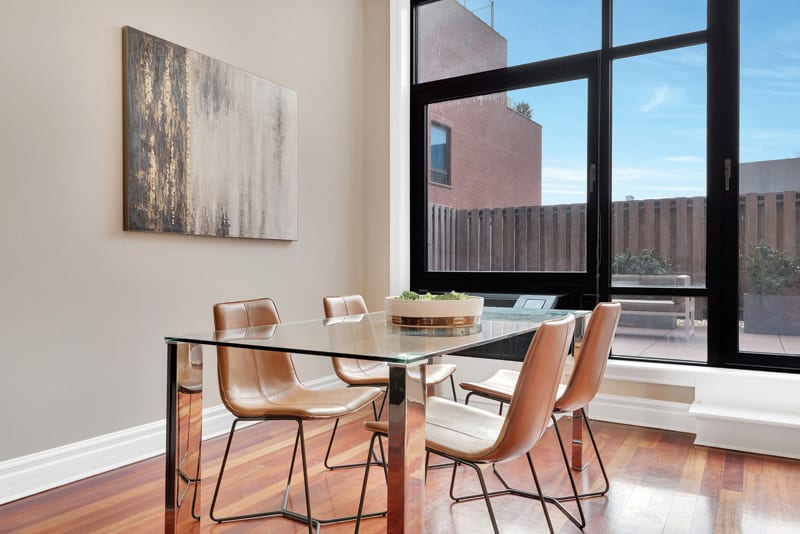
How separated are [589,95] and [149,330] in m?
2.99

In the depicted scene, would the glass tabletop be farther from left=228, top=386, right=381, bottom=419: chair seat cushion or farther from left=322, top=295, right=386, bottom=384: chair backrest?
left=322, top=295, right=386, bottom=384: chair backrest

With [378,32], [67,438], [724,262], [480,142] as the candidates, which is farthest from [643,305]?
[67,438]

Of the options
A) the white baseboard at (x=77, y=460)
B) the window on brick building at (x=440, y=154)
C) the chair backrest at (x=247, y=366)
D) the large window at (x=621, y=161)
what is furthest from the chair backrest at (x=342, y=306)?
the window on brick building at (x=440, y=154)

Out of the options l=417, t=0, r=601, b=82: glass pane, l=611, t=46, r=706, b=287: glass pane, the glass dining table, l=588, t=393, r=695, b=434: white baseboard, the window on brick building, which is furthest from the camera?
the window on brick building

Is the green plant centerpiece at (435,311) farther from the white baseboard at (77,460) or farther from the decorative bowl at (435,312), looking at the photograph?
the white baseboard at (77,460)

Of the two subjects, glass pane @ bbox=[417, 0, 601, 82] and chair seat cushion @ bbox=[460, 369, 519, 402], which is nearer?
chair seat cushion @ bbox=[460, 369, 519, 402]

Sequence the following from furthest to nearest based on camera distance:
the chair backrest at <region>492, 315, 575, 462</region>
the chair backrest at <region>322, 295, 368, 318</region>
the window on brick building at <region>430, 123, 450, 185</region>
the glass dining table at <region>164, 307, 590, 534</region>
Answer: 1. the window on brick building at <region>430, 123, 450, 185</region>
2. the chair backrest at <region>322, 295, 368, 318</region>
3. the chair backrest at <region>492, 315, 575, 462</region>
4. the glass dining table at <region>164, 307, 590, 534</region>

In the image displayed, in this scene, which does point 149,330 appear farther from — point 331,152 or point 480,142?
point 480,142

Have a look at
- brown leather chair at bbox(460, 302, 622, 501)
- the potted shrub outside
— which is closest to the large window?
the potted shrub outside

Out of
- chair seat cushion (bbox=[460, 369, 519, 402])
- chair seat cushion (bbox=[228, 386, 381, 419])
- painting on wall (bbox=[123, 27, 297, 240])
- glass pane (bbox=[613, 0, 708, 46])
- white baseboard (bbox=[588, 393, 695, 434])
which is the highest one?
glass pane (bbox=[613, 0, 708, 46])

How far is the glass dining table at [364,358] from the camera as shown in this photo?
4.73ft

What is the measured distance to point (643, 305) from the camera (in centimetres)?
364

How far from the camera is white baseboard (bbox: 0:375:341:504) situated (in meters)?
2.35

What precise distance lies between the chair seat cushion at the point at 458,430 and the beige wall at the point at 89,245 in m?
1.52
